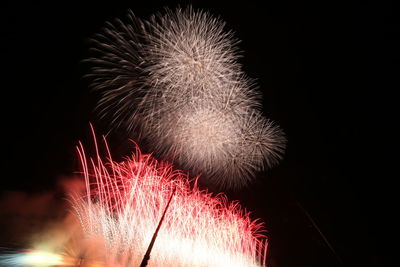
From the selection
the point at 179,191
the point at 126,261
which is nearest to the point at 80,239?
the point at 126,261

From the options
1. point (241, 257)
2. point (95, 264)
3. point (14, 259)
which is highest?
point (241, 257)

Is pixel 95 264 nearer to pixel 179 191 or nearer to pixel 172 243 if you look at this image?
pixel 172 243

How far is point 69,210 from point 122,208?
10.5 meters

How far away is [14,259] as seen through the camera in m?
12.4

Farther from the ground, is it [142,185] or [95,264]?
[142,185]

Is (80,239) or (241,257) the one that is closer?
(241,257)

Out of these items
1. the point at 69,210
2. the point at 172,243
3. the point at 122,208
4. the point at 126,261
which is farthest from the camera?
the point at 69,210

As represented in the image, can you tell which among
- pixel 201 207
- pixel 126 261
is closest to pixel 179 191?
pixel 201 207

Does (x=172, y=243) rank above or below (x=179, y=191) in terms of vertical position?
below

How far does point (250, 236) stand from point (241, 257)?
145 cm

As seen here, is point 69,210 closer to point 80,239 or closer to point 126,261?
point 80,239

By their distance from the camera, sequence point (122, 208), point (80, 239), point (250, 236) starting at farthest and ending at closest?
point (80, 239)
point (250, 236)
point (122, 208)

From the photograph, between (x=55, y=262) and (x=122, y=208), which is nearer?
(x=122, y=208)

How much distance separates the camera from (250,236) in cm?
1566
